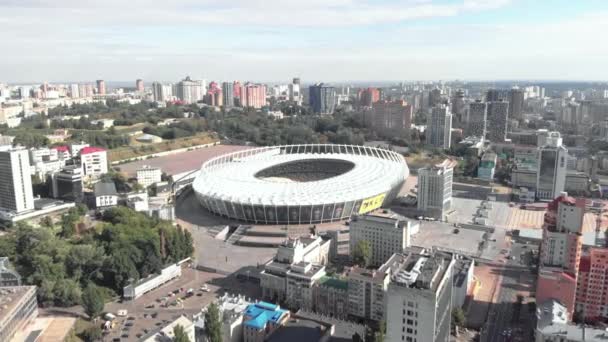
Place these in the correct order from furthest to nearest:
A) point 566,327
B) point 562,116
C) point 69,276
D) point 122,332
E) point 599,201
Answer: point 562,116 < point 599,201 < point 69,276 < point 122,332 < point 566,327

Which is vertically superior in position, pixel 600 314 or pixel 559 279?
pixel 559 279

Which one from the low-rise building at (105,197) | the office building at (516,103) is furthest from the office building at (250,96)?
the low-rise building at (105,197)

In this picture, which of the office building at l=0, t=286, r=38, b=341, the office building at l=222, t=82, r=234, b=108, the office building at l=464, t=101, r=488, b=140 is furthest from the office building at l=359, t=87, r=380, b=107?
the office building at l=0, t=286, r=38, b=341

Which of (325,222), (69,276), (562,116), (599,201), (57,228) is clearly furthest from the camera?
(562,116)

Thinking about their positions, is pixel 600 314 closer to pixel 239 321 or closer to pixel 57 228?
pixel 239 321

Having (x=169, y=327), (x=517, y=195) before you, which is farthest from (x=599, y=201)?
(x=169, y=327)

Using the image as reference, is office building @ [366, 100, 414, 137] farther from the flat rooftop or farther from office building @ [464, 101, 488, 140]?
the flat rooftop
